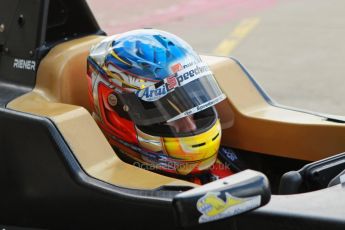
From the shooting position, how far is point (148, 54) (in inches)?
Result: 140

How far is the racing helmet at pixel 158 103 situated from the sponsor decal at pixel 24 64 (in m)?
0.38

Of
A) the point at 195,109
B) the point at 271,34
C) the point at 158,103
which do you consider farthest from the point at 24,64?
the point at 271,34

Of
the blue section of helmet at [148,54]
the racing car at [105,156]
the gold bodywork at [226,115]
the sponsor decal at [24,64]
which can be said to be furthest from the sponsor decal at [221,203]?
the sponsor decal at [24,64]

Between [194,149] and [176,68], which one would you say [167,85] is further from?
[194,149]

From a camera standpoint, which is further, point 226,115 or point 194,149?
point 226,115

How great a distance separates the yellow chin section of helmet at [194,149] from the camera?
3461 mm

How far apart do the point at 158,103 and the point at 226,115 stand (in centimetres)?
60

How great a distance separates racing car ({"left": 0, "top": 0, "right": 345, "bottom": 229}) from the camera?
2809 millimetres

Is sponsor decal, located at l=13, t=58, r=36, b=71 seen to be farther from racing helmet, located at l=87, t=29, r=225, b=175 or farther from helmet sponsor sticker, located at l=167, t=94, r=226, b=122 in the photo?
helmet sponsor sticker, located at l=167, t=94, r=226, b=122

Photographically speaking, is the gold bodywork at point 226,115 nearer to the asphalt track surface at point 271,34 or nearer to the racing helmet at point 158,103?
the racing helmet at point 158,103

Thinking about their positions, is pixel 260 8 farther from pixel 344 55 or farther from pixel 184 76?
pixel 184 76

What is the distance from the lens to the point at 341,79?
23.7ft

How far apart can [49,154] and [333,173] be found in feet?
3.62

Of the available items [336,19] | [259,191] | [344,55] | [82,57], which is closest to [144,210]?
[259,191]
